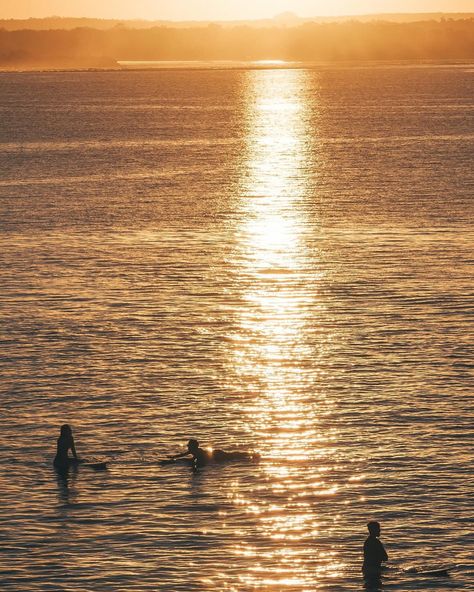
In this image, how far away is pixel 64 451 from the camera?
49312mm

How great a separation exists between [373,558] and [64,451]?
46.0ft

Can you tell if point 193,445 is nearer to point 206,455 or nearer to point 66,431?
point 206,455

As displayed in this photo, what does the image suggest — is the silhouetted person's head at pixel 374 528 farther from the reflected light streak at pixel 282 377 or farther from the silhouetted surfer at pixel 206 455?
the silhouetted surfer at pixel 206 455

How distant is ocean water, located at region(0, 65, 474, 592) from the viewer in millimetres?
43156

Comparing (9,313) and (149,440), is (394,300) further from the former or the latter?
(149,440)

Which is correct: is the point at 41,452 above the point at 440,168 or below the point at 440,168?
below

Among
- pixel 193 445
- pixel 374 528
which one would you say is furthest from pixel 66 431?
pixel 374 528

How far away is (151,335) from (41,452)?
1934cm

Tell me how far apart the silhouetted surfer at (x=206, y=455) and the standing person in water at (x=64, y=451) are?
3.85m

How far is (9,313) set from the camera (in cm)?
7650

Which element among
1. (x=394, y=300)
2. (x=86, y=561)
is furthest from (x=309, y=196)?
(x=86, y=561)

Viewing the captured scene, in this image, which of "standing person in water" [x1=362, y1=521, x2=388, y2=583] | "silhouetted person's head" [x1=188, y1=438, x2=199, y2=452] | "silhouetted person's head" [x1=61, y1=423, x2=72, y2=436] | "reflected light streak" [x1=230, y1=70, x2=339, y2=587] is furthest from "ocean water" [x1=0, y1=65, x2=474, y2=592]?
"silhouetted person's head" [x1=61, y1=423, x2=72, y2=436]

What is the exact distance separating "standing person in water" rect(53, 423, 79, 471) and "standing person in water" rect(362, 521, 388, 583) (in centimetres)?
1357

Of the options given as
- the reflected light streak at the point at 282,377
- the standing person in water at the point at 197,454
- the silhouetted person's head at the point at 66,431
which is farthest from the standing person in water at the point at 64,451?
the reflected light streak at the point at 282,377
